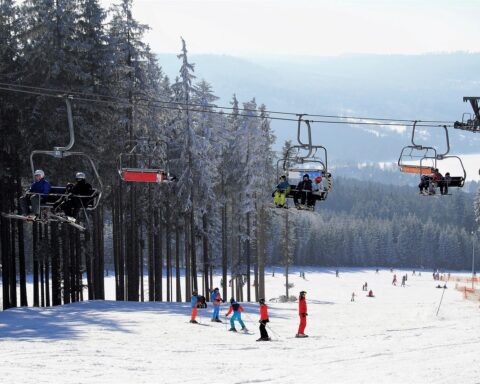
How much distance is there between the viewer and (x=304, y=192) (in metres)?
26.0

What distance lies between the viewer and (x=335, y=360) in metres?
22.5

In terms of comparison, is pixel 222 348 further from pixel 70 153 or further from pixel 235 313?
pixel 70 153

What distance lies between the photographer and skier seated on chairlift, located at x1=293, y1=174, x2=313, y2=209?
25.9m

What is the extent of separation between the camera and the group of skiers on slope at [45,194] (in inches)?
813

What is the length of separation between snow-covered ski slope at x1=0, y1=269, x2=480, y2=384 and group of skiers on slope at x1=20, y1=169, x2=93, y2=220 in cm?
383

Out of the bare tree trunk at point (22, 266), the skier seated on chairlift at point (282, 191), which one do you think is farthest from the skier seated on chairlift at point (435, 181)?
the bare tree trunk at point (22, 266)

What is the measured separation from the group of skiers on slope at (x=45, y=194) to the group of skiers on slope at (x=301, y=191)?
7.08 m

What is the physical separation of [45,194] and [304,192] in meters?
8.66

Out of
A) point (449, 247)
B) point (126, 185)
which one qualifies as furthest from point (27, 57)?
point (449, 247)

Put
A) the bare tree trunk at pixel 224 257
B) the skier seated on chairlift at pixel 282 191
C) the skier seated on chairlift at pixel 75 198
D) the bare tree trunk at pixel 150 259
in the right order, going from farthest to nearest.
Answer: the bare tree trunk at pixel 224 257 → the bare tree trunk at pixel 150 259 → the skier seated on chairlift at pixel 282 191 → the skier seated on chairlift at pixel 75 198

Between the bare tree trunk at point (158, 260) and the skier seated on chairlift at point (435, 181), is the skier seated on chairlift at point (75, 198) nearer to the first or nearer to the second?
the skier seated on chairlift at point (435, 181)

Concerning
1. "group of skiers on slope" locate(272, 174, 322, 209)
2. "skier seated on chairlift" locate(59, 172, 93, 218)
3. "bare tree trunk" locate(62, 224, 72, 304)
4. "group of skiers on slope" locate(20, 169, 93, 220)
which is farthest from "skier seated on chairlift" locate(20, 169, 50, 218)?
"bare tree trunk" locate(62, 224, 72, 304)

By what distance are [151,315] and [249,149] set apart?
21.9m

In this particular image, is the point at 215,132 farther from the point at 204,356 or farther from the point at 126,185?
the point at 204,356
